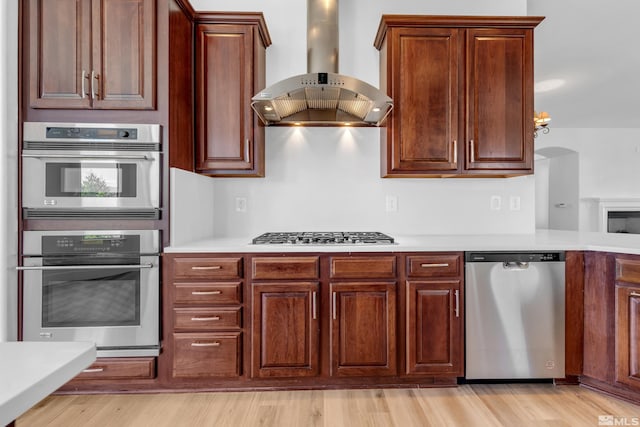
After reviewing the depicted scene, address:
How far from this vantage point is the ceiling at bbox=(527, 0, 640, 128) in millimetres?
3475

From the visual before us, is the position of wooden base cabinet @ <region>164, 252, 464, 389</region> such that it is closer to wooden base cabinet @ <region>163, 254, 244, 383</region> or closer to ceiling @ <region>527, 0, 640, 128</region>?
wooden base cabinet @ <region>163, 254, 244, 383</region>

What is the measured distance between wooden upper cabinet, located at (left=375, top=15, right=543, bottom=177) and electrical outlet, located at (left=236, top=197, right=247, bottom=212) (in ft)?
3.86

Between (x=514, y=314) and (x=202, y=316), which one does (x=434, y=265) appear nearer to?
(x=514, y=314)

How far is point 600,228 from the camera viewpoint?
23.0 ft

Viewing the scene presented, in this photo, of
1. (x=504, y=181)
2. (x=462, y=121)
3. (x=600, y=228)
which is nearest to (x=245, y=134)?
(x=462, y=121)

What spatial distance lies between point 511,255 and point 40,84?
2.95m

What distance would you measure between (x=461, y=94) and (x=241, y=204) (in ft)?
5.92

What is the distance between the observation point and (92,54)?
6.70 ft

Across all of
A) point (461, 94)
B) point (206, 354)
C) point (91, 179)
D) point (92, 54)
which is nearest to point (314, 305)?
point (206, 354)

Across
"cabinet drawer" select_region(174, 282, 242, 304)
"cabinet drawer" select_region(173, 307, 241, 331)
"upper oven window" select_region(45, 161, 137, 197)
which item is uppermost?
"upper oven window" select_region(45, 161, 137, 197)

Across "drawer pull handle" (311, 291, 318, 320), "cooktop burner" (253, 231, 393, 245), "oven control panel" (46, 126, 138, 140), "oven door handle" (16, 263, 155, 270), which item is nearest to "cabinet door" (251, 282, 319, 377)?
"drawer pull handle" (311, 291, 318, 320)

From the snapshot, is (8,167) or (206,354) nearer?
(8,167)

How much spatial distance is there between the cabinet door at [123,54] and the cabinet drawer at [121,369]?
1.48 meters

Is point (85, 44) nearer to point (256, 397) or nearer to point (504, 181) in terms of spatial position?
point (256, 397)
